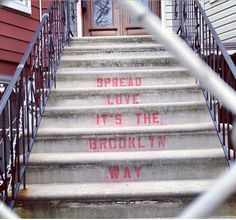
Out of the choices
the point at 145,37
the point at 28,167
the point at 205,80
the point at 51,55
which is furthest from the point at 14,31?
the point at 205,80

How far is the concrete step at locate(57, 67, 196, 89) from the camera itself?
428cm

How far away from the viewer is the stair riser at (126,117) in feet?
11.8

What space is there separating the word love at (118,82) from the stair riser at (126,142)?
110 centimetres

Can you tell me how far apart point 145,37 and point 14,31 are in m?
1.88

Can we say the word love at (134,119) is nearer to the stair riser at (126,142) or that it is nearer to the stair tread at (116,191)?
the stair riser at (126,142)

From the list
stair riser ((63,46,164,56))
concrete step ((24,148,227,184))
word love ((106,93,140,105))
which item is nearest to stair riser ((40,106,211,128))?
word love ((106,93,140,105))

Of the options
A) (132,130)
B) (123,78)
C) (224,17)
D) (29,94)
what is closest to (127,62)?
(123,78)

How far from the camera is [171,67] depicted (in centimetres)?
457

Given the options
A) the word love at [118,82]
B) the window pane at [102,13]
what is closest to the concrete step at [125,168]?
the word love at [118,82]

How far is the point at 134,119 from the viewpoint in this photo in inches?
143

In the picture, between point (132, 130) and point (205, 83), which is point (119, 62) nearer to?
point (132, 130)

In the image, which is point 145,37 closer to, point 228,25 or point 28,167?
point 228,25

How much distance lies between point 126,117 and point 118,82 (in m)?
0.74

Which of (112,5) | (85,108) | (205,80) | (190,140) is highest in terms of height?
(112,5)
